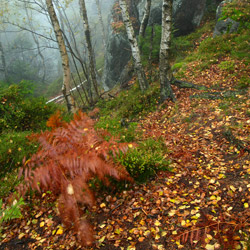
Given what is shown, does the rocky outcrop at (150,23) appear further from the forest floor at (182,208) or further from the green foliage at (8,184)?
the green foliage at (8,184)

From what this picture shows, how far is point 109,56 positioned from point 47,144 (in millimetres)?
14618

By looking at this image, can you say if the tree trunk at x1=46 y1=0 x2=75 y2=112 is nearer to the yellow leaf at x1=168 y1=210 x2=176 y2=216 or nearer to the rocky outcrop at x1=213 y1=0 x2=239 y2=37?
the yellow leaf at x1=168 y1=210 x2=176 y2=216

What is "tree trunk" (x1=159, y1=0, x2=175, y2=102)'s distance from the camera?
5961 millimetres

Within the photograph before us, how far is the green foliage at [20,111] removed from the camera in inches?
243

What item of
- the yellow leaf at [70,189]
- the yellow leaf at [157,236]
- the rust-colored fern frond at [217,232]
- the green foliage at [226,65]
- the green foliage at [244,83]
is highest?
the green foliage at [226,65]

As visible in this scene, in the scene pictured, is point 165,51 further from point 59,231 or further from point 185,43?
point 59,231

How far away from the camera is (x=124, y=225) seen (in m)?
2.61

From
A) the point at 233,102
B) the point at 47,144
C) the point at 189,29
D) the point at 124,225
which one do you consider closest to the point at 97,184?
the point at 124,225

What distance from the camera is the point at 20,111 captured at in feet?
20.6

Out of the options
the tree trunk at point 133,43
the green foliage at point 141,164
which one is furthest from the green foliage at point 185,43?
the green foliage at point 141,164

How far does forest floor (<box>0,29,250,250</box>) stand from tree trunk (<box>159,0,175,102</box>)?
253 cm

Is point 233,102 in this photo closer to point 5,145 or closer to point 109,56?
point 5,145

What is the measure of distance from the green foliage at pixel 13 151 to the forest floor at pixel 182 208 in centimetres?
155

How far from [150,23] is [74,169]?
497 inches
